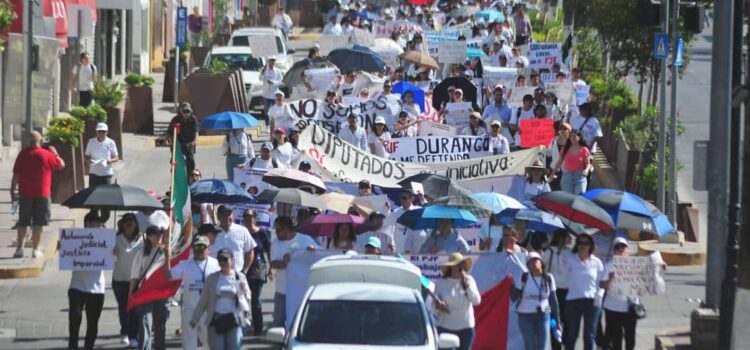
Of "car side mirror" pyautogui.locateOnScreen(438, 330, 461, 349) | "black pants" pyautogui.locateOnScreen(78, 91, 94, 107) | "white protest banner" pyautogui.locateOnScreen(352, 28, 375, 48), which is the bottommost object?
"car side mirror" pyautogui.locateOnScreen(438, 330, 461, 349)

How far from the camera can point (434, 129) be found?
29.3 meters

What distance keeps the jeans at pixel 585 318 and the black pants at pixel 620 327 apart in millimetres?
149

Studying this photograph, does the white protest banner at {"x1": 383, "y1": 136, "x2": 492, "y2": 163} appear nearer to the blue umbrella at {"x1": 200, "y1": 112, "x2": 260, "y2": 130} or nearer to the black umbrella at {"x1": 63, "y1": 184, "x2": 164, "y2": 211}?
the blue umbrella at {"x1": 200, "y1": 112, "x2": 260, "y2": 130}

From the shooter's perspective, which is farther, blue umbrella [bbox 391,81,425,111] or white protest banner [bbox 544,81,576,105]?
white protest banner [bbox 544,81,576,105]

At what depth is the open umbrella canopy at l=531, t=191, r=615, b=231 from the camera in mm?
18172

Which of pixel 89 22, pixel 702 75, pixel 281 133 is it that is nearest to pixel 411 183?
pixel 281 133

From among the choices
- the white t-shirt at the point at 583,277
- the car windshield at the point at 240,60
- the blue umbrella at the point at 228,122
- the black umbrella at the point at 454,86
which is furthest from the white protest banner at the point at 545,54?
the white t-shirt at the point at 583,277

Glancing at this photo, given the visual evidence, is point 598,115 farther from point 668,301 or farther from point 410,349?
point 410,349

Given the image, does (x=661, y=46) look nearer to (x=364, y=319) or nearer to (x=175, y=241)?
(x=175, y=241)

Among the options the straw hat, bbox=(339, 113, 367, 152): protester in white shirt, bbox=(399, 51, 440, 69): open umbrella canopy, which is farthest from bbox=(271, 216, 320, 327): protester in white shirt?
bbox=(399, 51, 440, 69): open umbrella canopy

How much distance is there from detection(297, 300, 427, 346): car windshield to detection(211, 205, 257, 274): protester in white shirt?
3.20m

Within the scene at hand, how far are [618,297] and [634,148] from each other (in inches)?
511

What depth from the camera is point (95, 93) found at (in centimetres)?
3366

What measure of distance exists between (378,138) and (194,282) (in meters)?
11.0
